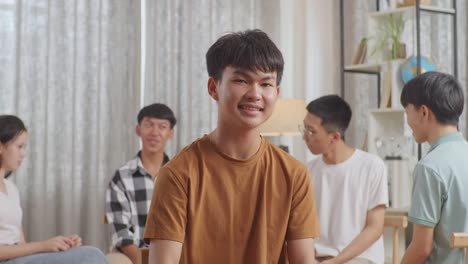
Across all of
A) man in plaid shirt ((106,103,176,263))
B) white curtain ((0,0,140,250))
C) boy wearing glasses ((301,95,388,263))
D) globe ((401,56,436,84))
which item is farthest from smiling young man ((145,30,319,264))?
white curtain ((0,0,140,250))

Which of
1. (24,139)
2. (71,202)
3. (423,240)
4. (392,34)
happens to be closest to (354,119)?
(392,34)

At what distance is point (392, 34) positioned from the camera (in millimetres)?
4320

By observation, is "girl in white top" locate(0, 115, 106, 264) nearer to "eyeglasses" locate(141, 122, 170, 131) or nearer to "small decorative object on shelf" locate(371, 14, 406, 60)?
"eyeglasses" locate(141, 122, 170, 131)

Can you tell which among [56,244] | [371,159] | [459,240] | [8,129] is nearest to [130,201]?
[56,244]

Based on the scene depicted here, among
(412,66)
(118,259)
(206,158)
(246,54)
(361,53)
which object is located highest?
(361,53)

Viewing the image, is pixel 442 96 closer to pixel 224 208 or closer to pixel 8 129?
pixel 224 208

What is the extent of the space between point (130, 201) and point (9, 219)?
0.65 m

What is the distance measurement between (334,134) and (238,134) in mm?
1598

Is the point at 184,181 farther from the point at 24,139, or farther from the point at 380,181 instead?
the point at 24,139

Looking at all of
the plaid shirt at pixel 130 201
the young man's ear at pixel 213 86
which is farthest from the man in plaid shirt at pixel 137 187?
the young man's ear at pixel 213 86

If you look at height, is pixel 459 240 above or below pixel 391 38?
below

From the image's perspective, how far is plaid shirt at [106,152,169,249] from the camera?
345 cm

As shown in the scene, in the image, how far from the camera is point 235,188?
4.93 feet

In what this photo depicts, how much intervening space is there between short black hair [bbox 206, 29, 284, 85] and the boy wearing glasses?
150cm
